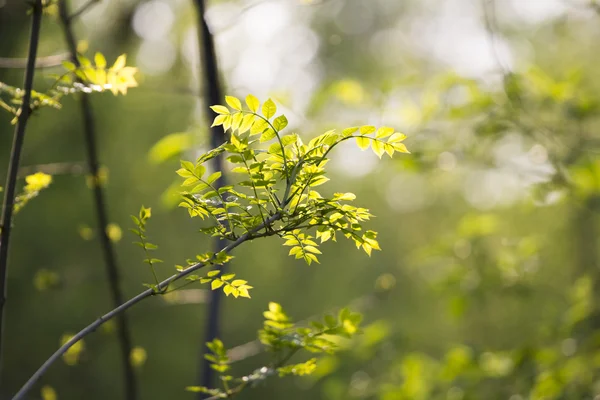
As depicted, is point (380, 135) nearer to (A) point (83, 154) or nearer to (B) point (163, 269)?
(A) point (83, 154)

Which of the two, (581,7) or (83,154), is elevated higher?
(83,154)

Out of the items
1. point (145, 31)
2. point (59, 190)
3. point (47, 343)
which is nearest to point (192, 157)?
point (145, 31)

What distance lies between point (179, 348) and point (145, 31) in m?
6.22

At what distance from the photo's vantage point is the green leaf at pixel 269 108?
94 centimetres

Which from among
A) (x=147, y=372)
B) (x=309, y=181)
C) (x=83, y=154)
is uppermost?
(x=83, y=154)

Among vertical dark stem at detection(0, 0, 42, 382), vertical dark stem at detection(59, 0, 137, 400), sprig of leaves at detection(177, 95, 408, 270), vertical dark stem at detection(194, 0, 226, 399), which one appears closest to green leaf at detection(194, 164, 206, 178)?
sprig of leaves at detection(177, 95, 408, 270)

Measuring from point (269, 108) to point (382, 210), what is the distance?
1133 cm

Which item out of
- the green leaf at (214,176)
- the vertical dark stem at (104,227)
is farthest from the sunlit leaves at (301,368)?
the vertical dark stem at (104,227)

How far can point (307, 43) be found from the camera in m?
9.95

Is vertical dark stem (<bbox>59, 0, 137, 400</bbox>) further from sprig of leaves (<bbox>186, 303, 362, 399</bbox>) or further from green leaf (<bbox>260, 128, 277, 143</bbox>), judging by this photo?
green leaf (<bbox>260, 128, 277, 143</bbox>)

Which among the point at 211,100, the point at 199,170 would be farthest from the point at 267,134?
the point at 211,100

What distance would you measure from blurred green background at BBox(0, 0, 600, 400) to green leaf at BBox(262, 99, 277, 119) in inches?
24.6

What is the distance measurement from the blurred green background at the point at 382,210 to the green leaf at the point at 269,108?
2.05ft

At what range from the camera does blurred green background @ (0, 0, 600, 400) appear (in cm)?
243
